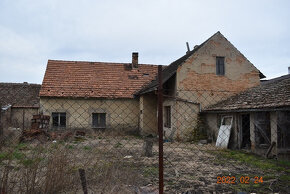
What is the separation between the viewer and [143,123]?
1716cm

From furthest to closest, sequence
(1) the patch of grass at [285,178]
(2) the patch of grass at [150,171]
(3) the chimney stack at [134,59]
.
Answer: (3) the chimney stack at [134,59], (2) the patch of grass at [150,171], (1) the patch of grass at [285,178]

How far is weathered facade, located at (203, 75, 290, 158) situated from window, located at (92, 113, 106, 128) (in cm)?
792

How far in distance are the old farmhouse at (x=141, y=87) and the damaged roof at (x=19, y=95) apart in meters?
6.37

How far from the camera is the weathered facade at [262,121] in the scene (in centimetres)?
936

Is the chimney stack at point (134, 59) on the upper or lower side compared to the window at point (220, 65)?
upper

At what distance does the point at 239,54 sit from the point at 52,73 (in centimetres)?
1346

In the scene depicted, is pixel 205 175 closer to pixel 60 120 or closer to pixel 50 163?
pixel 50 163

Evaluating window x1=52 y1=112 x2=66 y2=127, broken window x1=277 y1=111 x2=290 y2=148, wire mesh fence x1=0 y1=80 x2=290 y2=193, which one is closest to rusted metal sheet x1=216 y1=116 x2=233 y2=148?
wire mesh fence x1=0 y1=80 x2=290 y2=193

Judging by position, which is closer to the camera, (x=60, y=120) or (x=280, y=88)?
(x=280, y=88)

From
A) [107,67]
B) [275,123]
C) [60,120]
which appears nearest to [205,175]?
[275,123]

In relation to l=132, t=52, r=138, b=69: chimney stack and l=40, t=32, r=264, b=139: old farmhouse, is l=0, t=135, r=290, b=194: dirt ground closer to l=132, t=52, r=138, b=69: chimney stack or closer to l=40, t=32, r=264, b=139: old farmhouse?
l=40, t=32, r=264, b=139: old farmhouse

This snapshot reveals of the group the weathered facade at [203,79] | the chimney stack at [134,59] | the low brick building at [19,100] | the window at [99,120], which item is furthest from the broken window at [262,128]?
the low brick building at [19,100]

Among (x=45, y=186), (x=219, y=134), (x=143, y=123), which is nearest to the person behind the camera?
(x=45, y=186)

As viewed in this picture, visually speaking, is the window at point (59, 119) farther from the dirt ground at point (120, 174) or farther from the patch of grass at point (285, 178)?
the patch of grass at point (285, 178)
